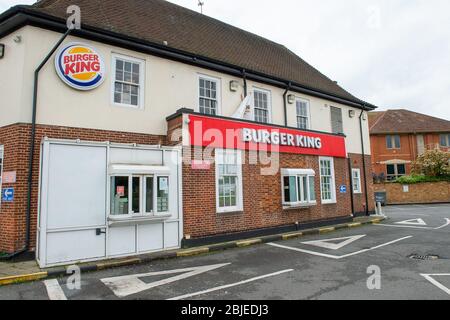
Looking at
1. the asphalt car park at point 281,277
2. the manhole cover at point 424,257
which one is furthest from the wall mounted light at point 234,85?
the manhole cover at point 424,257

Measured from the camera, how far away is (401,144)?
3597cm

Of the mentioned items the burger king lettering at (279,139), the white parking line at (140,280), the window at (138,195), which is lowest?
the white parking line at (140,280)

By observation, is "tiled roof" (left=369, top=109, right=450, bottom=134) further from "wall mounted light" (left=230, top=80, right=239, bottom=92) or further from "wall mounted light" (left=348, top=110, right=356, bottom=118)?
"wall mounted light" (left=230, top=80, right=239, bottom=92)

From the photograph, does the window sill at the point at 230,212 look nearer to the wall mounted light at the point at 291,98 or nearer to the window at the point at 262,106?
the window at the point at 262,106

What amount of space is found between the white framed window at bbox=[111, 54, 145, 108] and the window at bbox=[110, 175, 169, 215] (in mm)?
2659

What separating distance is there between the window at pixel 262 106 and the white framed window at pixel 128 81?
5070 mm

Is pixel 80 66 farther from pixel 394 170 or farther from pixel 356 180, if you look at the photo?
pixel 394 170

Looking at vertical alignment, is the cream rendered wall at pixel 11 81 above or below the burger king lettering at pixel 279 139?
above

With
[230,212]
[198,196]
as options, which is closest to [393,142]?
[230,212]

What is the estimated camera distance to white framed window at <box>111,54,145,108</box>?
946 cm

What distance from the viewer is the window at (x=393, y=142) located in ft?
118

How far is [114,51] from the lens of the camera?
9.47 metres

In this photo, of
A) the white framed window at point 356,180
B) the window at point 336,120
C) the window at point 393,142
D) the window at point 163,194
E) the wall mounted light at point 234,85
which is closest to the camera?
the window at point 163,194

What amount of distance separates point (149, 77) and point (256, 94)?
4953 millimetres
